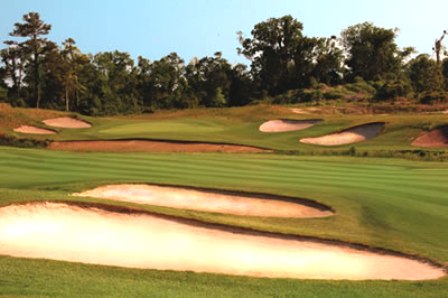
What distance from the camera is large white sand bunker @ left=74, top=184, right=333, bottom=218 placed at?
13547 mm

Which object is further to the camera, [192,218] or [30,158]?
[30,158]

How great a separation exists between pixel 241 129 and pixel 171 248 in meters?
30.4

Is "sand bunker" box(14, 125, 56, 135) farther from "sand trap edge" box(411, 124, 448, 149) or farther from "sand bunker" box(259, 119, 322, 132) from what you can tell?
"sand trap edge" box(411, 124, 448, 149)

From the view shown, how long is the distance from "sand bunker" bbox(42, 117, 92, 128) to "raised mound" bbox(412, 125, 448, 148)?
83.9ft

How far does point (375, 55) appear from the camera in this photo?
264 feet

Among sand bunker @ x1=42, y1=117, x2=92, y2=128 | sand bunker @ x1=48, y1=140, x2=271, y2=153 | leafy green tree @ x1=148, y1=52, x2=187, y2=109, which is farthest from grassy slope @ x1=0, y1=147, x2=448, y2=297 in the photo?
leafy green tree @ x1=148, y1=52, x2=187, y2=109

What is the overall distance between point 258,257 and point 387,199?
6.07 metres

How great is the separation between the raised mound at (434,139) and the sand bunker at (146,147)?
9.03 m

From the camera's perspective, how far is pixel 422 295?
280 inches

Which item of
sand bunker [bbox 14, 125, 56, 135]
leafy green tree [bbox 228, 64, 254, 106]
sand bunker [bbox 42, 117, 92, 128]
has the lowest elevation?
sand bunker [bbox 14, 125, 56, 135]

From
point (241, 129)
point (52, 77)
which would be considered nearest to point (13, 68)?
point (52, 77)

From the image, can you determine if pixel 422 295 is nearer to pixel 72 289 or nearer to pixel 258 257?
pixel 258 257

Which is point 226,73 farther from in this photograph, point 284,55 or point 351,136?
point 351,136

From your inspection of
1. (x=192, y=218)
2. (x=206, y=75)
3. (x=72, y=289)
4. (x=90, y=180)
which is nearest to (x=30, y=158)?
(x=90, y=180)
